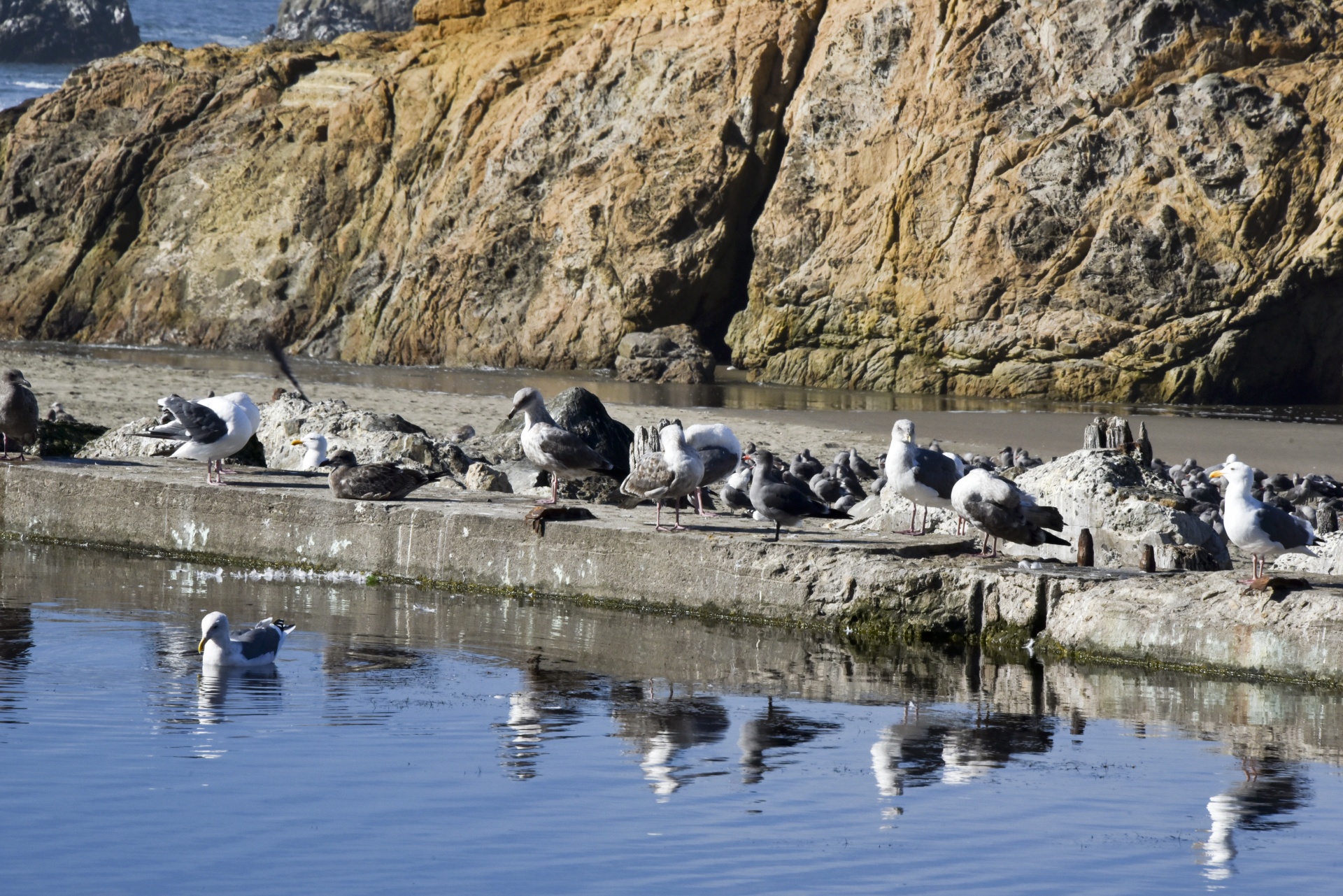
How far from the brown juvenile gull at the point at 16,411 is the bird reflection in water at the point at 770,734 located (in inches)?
265

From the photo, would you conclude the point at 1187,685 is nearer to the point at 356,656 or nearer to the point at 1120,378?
the point at 356,656

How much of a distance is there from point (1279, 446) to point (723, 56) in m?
16.6

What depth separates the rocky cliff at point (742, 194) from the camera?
87.9 feet

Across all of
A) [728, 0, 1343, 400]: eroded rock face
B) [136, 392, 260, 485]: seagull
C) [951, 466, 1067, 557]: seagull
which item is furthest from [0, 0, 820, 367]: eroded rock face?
[951, 466, 1067, 557]: seagull

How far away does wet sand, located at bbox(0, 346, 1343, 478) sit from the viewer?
19.4 m

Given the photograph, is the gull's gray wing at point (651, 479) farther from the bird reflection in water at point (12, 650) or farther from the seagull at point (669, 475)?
the bird reflection in water at point (12, 650)

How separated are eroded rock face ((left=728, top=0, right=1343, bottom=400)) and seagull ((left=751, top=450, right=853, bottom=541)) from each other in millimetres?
19503

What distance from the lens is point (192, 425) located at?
33.0 feet

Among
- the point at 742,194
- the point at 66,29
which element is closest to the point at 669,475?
the point at 742,194

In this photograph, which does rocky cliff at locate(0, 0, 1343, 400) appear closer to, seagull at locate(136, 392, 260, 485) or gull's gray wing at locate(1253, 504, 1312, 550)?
gull's gray wing at locate(1253, 504, 1312, 550)

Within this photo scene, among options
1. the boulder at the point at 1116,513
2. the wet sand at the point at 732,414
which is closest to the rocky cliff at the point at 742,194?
the wet sand at the point at 732,414

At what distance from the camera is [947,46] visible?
2928 centimetres

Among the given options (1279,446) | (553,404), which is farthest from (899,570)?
(1279,446)

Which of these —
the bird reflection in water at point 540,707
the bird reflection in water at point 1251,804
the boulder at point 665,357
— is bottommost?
the bird reflection in water at point 1251,804
